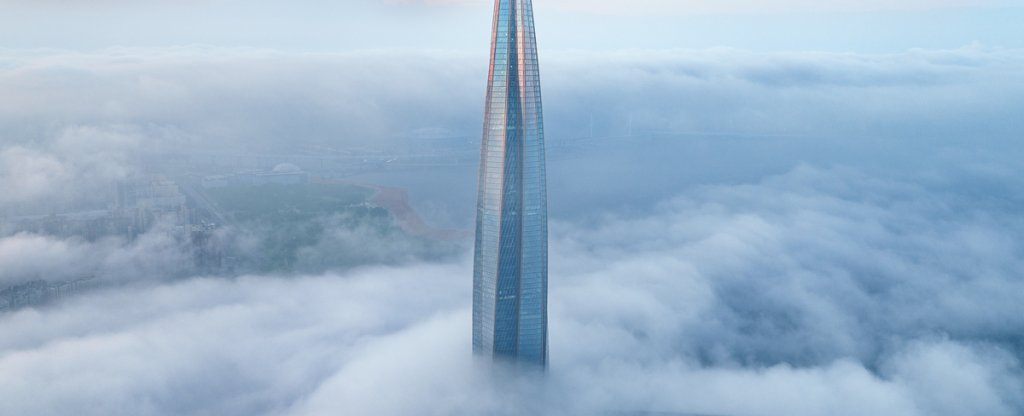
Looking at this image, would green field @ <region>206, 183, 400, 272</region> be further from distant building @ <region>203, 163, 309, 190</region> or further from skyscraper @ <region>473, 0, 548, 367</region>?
skyscraper @ <region>473, 0, 548, 367</region>

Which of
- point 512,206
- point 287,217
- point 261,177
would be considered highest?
point 512,206

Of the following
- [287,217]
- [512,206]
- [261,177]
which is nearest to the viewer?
[512,206]

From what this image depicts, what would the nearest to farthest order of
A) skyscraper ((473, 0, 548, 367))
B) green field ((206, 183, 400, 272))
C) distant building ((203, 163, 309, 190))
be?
skyscraper ((473, 0, 548, 367)) < green field ((206, 183, 400, 272)) < distant building ((203, 163, 309, 190))

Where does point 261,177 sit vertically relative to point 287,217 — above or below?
above

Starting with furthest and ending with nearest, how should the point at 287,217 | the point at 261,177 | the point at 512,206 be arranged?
the point at 261,177 < the point at 287,217 < the point at 512,206

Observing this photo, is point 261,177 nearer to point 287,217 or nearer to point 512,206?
point 287,217

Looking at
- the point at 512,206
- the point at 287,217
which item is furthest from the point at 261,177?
the point at 512,206

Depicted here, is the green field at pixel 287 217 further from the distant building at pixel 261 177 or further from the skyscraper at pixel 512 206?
the skyscraper at pixel 512 206

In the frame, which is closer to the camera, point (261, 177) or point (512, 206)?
point (512, 206)

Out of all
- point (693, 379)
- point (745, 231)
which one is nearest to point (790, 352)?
point (693, 379)

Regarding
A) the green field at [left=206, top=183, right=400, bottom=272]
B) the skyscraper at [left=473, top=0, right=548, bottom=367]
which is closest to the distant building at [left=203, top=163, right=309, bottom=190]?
the green field at [left=206, top=183, right=400, bottom=272]
